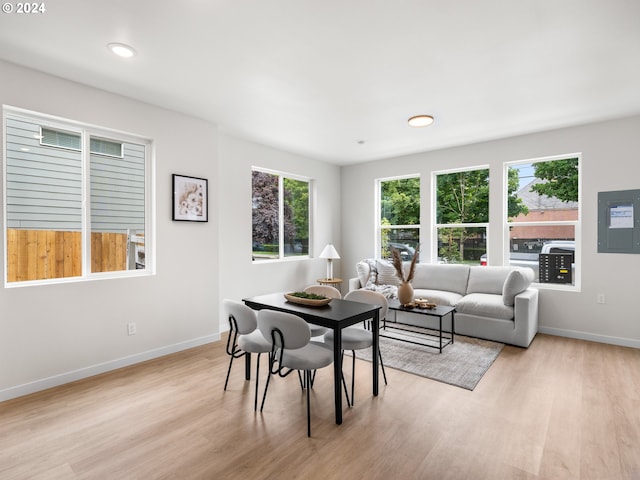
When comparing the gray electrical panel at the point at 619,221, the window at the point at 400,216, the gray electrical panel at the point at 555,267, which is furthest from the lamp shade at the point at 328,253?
the gray electrical panel at the point at 619,221

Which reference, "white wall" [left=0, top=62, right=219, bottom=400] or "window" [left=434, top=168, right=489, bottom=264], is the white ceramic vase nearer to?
"window" [left=434, top=168, right=489, bottom=264]

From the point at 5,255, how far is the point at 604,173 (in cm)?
616

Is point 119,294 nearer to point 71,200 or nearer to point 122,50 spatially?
point 71,200

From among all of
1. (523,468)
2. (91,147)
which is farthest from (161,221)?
(523,468)

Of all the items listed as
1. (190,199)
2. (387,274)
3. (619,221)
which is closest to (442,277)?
(387,274)

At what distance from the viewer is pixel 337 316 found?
244 centimetres

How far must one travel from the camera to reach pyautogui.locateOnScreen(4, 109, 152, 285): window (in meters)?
2.84

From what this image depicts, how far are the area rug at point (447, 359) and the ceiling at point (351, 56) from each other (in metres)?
2.64

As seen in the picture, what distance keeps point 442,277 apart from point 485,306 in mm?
967

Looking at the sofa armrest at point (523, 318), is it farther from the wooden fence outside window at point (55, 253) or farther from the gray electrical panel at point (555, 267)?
the wooden fence outside window at point (55, 253)

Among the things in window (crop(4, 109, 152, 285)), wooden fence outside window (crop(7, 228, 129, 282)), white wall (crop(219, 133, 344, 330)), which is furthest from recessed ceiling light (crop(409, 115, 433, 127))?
wooden fence outside window (crop(7, 228, 129, 282))

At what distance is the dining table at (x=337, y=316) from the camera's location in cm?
236

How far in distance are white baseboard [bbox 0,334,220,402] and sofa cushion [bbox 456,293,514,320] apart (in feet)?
10.5

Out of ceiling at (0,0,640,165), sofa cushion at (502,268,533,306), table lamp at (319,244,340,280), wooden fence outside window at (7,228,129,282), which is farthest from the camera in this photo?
table lamp at (319,244,340,280)
